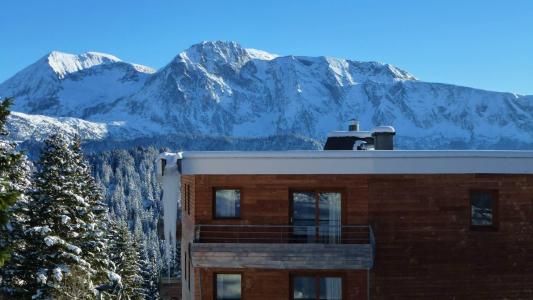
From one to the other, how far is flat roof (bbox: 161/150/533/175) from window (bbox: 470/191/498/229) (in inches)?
26.1

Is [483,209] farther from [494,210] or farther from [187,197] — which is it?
[187,197]

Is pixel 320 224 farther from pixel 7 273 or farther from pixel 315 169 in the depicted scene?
pixel 7 273

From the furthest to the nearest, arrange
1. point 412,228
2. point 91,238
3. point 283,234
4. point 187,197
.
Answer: point 91,238 < point 187,197 < point 412,228 < point 283,234

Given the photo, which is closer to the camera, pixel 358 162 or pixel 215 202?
pixel 358 162

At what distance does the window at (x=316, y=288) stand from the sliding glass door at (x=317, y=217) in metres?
0.93

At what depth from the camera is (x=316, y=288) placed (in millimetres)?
16641

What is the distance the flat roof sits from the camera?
54.1ft

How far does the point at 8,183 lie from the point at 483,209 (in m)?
13.6

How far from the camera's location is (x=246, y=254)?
16.3 meters

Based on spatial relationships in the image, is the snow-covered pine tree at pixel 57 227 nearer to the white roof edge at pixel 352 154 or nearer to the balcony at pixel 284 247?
the balcony at pixel 284 247

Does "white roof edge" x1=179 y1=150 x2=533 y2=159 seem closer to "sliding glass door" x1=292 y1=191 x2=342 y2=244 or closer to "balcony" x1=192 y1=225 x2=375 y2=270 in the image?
"sliding glass door" x1=292 y1=191 x2=342 y2=244

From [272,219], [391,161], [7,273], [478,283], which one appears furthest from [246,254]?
[7,273]

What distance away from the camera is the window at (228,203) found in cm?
1700

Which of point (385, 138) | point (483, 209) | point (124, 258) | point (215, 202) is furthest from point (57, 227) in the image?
point (124, 258)
